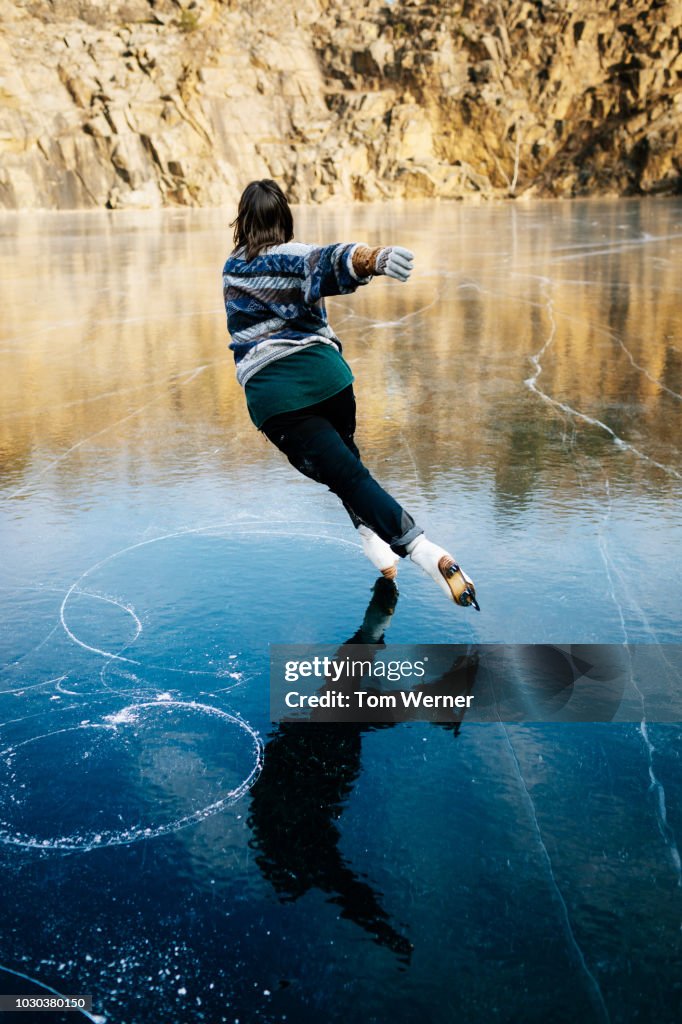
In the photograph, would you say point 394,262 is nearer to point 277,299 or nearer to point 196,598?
point 277,299

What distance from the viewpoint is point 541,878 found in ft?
5.44

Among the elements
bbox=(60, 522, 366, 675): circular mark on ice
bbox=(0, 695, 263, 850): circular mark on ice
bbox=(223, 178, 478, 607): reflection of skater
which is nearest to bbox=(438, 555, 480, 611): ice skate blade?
bbox=(223, 178, 478, 607): reflection of skater

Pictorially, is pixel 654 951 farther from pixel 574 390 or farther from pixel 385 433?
pixel 574 390

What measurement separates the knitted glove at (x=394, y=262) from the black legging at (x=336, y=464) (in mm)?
495

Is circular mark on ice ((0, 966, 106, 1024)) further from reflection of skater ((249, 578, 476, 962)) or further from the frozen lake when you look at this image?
reflection of skater ((249, 578, 476, 962))

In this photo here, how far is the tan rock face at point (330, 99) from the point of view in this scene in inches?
1932

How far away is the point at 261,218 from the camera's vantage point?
2.62 meters

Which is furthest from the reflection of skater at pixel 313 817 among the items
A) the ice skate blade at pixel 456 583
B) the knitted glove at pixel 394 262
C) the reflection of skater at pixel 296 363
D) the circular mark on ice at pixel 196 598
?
the knitted glove at pixel 394 262

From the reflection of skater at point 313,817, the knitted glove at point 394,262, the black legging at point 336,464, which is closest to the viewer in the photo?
the reflection of skater at point 313,817

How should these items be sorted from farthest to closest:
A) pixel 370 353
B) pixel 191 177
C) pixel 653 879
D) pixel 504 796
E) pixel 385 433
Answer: pixel 191 177 → pixel 370 353 → pixel 385 433 → pixel 504 796 → pixel 653 879

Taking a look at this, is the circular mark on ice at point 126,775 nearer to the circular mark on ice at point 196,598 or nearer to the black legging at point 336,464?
the circular mark on ice at point 196,598

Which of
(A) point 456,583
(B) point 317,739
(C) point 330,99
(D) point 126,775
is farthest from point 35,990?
(C) point 330,99

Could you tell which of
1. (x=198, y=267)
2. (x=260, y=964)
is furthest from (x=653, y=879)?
(x=198, y=267)

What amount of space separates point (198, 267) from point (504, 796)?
38.5 ft
